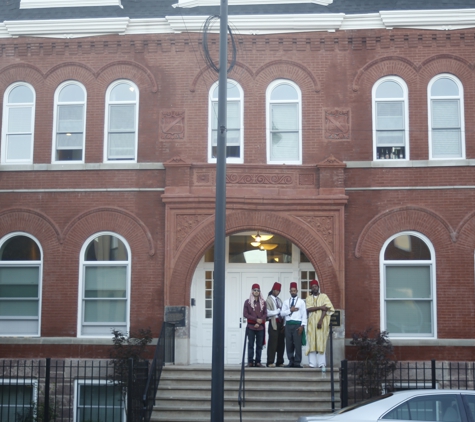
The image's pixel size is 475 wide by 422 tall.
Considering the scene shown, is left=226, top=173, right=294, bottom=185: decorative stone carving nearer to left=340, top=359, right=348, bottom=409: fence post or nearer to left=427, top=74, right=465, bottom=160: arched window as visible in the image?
left=427, top=74, right=465, bottom=160: arched window

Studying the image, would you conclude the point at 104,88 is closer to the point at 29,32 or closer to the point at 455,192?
the point at 29,32

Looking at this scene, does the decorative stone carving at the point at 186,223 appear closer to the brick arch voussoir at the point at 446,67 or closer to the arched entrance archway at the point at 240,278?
the arched entrance archway at the point at 240,278

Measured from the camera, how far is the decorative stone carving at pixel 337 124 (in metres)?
18.6

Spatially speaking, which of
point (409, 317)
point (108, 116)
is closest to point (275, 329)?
point (409, 317)

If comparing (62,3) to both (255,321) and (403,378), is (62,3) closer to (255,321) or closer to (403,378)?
(255,321)

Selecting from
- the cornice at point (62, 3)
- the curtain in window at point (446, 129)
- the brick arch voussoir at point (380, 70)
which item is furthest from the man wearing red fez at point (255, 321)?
the cornice at point (62, 3)

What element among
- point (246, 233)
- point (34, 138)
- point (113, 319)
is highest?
point (34, 138)

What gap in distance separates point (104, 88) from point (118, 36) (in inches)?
50.4

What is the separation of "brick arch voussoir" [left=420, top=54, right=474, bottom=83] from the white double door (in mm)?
5561

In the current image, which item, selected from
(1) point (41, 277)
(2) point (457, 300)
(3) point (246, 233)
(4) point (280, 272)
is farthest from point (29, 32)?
(2) point (457, 300)

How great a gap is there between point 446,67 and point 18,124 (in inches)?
397

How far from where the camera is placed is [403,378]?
17.4m

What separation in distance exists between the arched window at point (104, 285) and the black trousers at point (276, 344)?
11.0ft

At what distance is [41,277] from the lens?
738 inches
